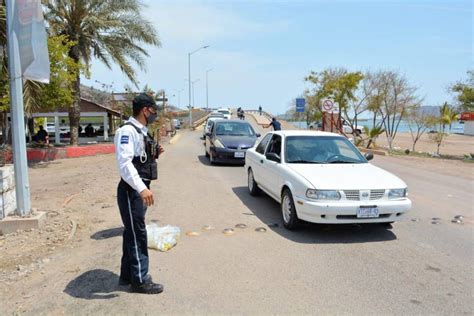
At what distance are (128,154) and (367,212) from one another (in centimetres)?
345

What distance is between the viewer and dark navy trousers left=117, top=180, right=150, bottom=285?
3906mm

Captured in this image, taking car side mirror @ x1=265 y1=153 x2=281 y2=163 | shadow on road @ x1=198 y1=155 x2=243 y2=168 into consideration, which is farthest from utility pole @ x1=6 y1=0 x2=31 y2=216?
shadow on road @ x1=198 y1=155 x2=243 y2=168

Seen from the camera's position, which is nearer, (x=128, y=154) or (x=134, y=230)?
(x=128, y=154)

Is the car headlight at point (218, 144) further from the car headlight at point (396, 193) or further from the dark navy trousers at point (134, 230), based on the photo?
the dark navy trousers at point (134, 230)

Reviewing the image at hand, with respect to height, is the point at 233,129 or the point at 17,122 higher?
the point at 17,122

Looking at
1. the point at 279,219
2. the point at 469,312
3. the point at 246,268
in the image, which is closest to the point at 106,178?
the point at 279,219

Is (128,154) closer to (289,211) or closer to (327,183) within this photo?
(327,183)

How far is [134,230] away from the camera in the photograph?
397 cm

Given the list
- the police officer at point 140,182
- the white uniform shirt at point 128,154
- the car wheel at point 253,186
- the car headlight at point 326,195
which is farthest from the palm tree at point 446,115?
the white uniform shirt at point 128,154

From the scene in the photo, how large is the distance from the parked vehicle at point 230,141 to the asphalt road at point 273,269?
236 inches

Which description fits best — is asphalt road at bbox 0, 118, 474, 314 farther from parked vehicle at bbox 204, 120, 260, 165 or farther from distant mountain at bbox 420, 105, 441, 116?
distant mountain at bbox 420, 105, 441, 116

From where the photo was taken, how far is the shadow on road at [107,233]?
6.01 metres

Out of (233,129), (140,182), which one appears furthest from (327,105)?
(140,182)

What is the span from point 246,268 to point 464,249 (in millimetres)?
2984
